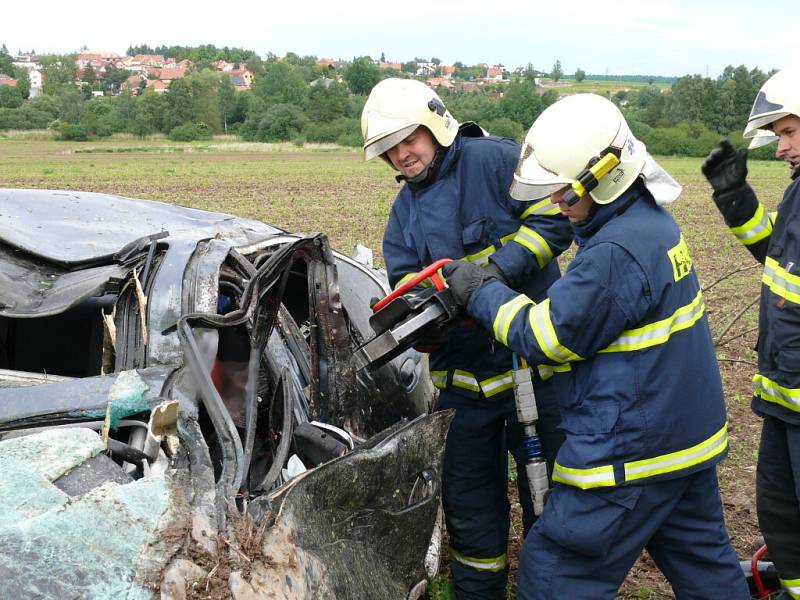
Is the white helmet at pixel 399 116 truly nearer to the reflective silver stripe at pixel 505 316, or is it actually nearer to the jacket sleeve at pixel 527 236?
the jacket sleeve at pixel 527 236

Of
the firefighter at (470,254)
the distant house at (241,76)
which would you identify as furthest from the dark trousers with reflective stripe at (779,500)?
the distant house at (241,76)

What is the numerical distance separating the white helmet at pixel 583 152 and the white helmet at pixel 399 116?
0.62 metres

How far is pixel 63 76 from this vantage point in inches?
3752

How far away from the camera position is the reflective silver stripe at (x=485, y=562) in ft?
11.1

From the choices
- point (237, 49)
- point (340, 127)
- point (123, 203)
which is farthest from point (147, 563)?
point (237, 49)

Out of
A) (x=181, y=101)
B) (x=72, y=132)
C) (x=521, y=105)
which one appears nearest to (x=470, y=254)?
(x=521, y=105)

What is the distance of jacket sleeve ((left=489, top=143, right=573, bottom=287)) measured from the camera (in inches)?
120

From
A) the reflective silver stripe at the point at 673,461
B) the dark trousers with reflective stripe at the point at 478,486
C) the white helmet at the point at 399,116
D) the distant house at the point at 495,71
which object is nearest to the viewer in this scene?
the reflective silver stripe at the point at 673,461

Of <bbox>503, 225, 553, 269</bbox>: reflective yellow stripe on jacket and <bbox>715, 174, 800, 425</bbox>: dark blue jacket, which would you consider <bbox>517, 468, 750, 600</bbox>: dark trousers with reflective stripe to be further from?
<bbox>503, 225, 553, 269</bbox>: reflective yellow stripe on jacket

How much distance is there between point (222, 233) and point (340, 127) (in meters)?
44.8

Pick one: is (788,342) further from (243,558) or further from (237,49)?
(237,49)

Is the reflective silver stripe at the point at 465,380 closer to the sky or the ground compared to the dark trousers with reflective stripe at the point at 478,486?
closer to the sky

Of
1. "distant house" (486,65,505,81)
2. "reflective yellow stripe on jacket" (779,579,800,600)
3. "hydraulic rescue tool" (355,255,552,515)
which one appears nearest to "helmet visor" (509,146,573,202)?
"hydraulic rescue tool" (355,255,552,515)

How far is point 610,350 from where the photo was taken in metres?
2.48
